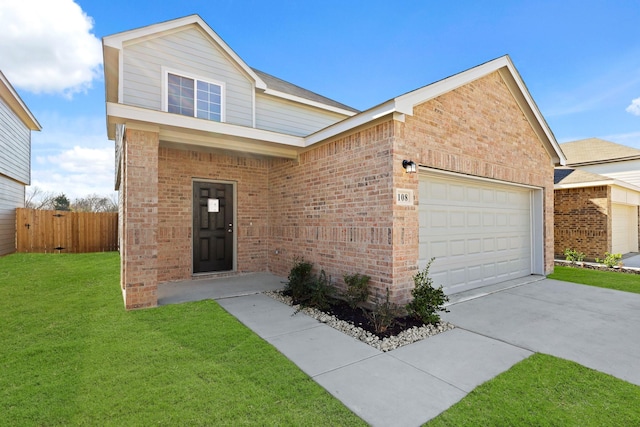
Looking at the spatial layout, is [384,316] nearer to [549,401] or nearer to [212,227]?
[549,401]

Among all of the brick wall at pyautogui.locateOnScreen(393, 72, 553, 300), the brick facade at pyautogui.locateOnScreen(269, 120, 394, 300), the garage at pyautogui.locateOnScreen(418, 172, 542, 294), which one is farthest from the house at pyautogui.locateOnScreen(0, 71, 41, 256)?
the garage at pyautogui.locateOnScreen(418, 172, 542, 294)

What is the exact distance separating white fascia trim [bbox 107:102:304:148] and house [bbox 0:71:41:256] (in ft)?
31.5

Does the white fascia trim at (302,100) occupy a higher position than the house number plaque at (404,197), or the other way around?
the white fascia trim at (302,100)

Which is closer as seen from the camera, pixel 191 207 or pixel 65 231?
pixel 191 207

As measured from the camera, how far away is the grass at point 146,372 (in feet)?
7.46

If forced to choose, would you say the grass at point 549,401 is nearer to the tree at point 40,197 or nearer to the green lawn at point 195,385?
the green lawn at point 195,385

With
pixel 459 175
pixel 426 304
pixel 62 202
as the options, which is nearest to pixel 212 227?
pixel 426 304

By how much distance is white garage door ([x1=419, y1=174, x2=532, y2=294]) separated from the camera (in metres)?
5.50

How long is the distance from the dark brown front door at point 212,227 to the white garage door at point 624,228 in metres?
13.5

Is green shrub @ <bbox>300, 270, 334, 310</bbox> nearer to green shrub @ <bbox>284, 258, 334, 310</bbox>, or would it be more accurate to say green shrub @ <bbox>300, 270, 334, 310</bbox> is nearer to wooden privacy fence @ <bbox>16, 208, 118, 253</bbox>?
green shrub @ <bbox>284, 258, 334, 310</bbox>

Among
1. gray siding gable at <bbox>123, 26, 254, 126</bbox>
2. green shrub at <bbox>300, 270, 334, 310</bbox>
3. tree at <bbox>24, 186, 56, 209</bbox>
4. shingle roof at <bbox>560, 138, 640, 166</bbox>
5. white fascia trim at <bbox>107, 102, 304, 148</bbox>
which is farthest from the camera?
tree at <bbox>24, 186, 56, 209</bbox>

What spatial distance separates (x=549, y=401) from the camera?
2.48 metres

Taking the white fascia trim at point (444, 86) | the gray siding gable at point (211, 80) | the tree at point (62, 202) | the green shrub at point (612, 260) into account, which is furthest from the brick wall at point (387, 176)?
the tree at point (62, 202)

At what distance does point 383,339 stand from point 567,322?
9.80ft
